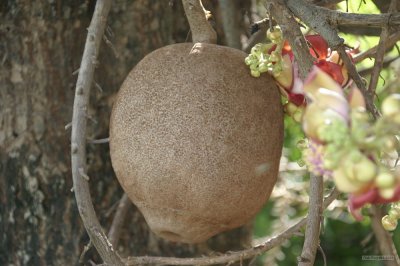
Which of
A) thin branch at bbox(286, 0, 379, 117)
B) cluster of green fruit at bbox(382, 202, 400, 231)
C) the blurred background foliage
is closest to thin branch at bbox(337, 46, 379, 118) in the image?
thin branch at bbox(286, 0, 379, 117)

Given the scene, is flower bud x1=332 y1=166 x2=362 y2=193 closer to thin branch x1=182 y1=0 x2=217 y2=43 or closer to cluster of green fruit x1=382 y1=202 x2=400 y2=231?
cluster of green fruit x1=382 y1=202 x2=400 y2=231

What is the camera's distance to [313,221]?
0.93 m

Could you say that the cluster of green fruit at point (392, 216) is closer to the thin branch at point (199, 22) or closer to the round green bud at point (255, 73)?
the round green bud at point (255, 73)

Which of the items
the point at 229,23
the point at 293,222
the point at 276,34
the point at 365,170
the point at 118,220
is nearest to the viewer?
the point at 365,170

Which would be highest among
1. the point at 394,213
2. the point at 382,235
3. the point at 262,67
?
the point at 262,67

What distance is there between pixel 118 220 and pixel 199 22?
444mm

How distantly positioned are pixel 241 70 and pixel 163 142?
0.15 m

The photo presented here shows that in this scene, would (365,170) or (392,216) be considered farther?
(392,216)

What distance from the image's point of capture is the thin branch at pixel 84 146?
1.11m

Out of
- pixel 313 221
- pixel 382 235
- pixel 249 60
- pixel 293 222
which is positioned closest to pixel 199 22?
pixel 249 60

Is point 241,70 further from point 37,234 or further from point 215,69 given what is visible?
point 37,234

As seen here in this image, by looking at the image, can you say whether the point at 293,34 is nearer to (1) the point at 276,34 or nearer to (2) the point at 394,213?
(1) the point at 276,34

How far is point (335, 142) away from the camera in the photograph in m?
0.60

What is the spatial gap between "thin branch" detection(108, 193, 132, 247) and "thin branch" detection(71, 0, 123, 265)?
259 mm
